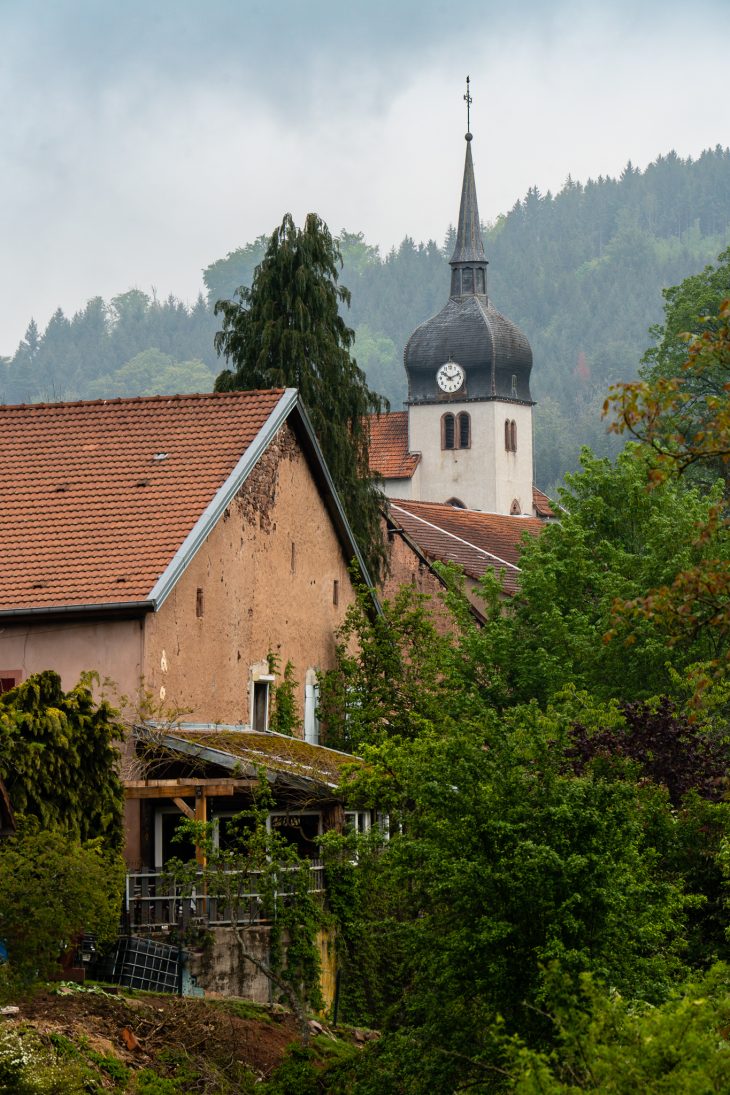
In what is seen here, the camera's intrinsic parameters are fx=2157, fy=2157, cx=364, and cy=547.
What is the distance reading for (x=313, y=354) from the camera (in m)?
37.9

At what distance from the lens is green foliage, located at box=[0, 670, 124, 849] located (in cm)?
2239

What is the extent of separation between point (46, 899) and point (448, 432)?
87496 millimetres

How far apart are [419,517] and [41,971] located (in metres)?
37.7

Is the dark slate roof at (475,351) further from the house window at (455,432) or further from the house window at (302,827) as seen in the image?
the house window at (302,827)

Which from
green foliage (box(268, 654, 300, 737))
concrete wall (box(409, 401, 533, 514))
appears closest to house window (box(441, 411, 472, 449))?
concrete wall (box(409, 401, 533, 514))

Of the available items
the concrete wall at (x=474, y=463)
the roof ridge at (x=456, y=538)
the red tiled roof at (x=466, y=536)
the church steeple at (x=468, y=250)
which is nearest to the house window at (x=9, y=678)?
the red tiled roof at (x=466, y=536)

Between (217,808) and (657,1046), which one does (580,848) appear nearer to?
(657,1046)

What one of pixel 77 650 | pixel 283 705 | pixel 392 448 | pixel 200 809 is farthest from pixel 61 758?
pixel 392 448

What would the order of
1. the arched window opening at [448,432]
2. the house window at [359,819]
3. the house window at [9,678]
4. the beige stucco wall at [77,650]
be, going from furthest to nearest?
the arched window opening at [448,432] → the house window at [359,819] → the house window at [9,678] → the beige stucco wall at [77,650]

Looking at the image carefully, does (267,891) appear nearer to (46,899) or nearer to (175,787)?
(175,787)

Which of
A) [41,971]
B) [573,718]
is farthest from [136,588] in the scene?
[41,971]

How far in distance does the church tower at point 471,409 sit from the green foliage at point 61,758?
79215mm

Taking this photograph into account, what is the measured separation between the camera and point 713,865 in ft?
79.4

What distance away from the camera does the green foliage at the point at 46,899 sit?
65.0ft
